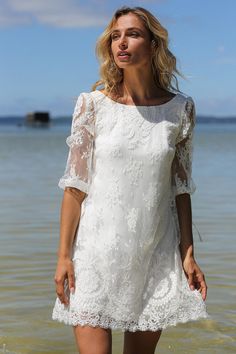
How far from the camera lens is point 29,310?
23.0ft

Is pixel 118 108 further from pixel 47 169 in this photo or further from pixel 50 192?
pixel 47 169

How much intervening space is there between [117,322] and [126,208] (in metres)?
0.50

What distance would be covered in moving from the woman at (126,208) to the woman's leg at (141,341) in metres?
0.03

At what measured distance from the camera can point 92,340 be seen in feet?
12.1

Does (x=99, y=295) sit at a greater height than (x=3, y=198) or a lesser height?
greater

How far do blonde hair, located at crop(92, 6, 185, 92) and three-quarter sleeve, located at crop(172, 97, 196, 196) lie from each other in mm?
164

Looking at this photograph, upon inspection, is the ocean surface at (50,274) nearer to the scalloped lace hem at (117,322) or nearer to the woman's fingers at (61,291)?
the scalloped lace hem at (117,322)

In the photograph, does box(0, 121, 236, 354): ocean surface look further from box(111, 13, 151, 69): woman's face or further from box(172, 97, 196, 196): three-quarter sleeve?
box(111, 13, 151, 69): woman's face

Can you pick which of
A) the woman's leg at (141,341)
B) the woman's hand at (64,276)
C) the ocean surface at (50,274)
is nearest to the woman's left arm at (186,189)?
the woman's leg at (141,341)

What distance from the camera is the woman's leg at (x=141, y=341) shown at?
12.9ft

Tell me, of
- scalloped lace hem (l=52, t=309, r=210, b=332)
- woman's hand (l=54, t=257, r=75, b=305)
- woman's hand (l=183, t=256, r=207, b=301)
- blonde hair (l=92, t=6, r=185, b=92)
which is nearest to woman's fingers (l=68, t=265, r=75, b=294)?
woman's hand (l=54, t=257, r=75, b=305)

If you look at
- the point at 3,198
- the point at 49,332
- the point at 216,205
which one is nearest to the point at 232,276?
the point at 49,332

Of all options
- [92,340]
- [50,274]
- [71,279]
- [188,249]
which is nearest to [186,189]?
[188,249]

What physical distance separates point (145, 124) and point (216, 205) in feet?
32.0
